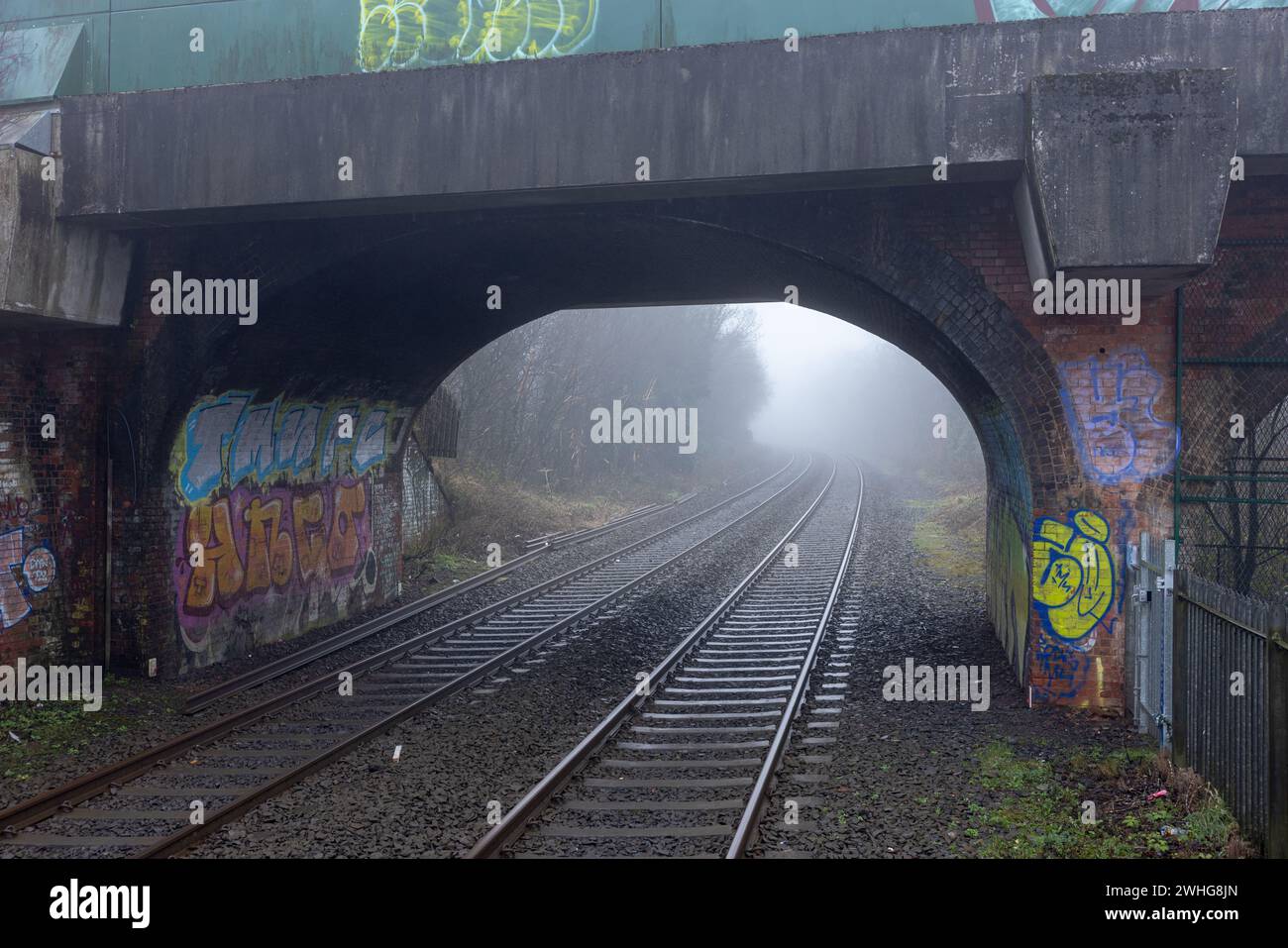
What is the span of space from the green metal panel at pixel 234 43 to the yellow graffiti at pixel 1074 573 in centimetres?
742

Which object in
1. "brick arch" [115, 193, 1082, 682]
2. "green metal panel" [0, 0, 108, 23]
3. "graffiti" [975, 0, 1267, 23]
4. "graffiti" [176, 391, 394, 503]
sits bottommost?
"graffiti" [176, 391, 394, 503]

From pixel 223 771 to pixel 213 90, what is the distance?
583 centimetres

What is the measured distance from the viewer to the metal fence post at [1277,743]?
213 inches

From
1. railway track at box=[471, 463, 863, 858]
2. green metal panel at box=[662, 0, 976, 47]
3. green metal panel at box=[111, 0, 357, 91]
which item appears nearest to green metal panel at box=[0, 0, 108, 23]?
green metal panel at box=[111, 0, 357, 91]

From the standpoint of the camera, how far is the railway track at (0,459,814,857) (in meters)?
6.71

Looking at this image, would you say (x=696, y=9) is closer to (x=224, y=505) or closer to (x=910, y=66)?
(x=910, y=66)

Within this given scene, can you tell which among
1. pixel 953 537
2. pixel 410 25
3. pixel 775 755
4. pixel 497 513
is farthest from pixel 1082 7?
pixel 953 537

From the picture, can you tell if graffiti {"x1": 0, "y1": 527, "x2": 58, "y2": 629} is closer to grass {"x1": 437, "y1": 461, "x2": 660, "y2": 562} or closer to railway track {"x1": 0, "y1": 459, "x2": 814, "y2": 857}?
railway track {"x1": 0, "y1": 459, "x2": 814, "y2": 857}

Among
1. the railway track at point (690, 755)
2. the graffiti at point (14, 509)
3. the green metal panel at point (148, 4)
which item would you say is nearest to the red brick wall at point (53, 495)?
the graffiti at point (14, 509)

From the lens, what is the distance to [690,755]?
27.4 ft

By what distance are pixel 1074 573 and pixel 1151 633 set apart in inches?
35.0

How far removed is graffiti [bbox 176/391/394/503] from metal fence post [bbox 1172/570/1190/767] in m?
9.38
